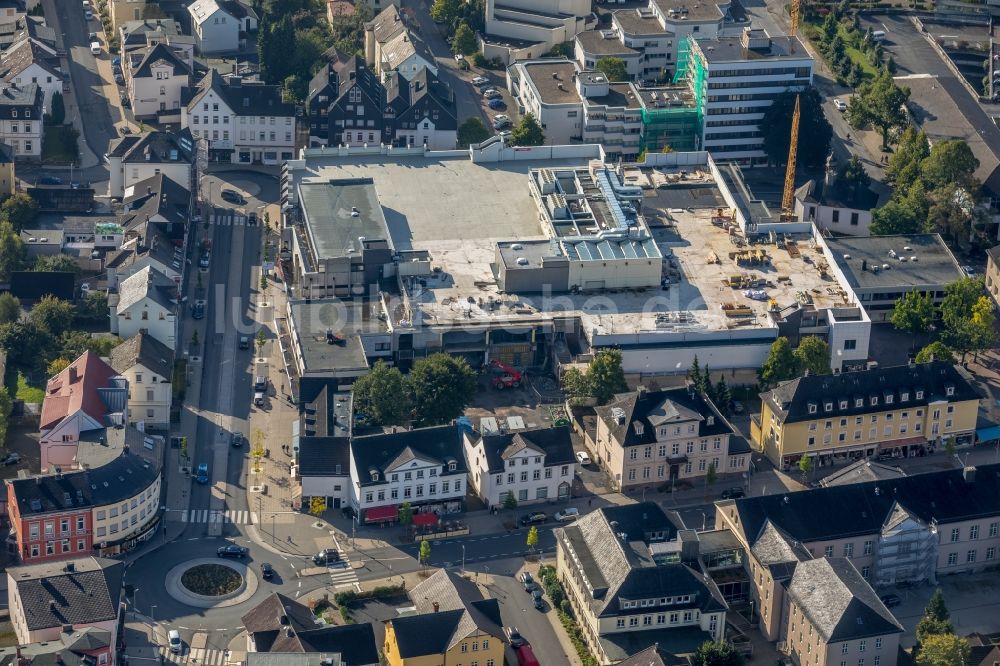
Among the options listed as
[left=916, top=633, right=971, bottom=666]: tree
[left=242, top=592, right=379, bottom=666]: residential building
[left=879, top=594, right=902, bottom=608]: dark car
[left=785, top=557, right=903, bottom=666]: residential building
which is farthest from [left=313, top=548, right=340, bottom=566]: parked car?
[left=916, top=633, right=971, bottom=666]: tree

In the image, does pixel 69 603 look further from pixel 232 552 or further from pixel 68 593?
pixel 232 552

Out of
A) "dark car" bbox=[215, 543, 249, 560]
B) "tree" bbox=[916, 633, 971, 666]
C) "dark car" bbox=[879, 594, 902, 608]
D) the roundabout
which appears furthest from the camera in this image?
"dark car" bbox=[215, 543, 249, 560]

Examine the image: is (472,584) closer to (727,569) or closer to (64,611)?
(727,569)

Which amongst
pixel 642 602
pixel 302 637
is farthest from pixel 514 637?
pixel 302 637

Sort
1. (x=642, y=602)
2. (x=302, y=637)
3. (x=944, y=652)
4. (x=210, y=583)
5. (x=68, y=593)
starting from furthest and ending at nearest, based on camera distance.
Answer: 1. (x=210, y=583)
2. (x=642, y=602)
3. (x=68, y=593)
4. (x=944, y=652)
5. (x=302, y=637)

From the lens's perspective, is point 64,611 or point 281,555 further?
point 281,555

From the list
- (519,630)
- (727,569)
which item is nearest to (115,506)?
(519,630)

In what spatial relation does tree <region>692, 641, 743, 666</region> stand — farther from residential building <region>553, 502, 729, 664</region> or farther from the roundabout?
the roundabout
